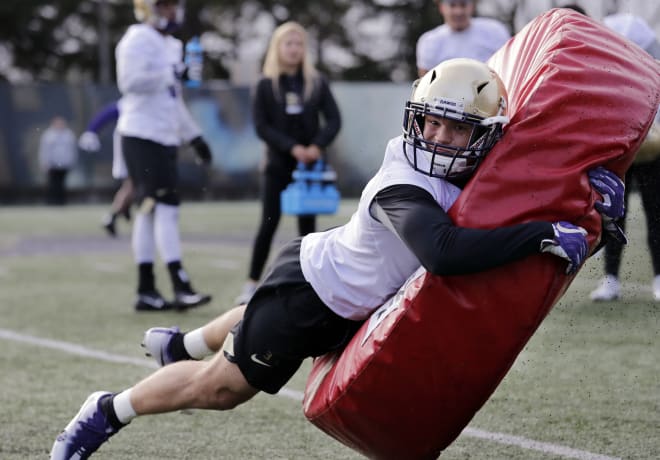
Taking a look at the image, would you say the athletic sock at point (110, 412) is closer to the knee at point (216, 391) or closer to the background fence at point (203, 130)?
the knee at point (216, 391)

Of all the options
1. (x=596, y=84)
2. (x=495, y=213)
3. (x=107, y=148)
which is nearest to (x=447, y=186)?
(x=495, y=213)

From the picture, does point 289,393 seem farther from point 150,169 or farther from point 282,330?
point 150,169

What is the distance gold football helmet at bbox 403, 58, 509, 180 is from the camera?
303cm

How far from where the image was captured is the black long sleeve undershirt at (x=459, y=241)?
286 centimetres

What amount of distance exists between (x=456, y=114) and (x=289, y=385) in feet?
7.62

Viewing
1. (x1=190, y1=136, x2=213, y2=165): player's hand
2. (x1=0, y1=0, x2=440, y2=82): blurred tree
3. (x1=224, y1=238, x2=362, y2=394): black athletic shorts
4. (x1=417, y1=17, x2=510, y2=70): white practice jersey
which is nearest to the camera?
(x1=224, y1=238, x2=362, y2=394): black athletic shorts

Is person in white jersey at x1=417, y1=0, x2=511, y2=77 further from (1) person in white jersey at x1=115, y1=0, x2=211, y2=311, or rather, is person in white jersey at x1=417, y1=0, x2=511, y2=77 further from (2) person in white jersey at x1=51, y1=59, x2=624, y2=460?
(2) person in white jersey at x1=51, y1=59, x2=624, y2=460

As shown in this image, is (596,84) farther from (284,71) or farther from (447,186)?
(284,71)

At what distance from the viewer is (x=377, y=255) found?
10.4 feet

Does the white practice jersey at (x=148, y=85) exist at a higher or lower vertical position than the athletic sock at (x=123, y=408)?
higher

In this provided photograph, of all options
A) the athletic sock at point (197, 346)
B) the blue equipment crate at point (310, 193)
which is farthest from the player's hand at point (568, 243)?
the blue equipment crate at point (310, 193)

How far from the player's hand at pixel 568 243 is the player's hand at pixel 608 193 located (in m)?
0.16

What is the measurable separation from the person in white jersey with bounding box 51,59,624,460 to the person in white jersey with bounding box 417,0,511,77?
4130 mm

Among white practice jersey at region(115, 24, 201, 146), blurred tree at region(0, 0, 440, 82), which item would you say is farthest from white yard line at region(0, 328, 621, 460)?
blurred tree at region(0, 0, 440, 82)
